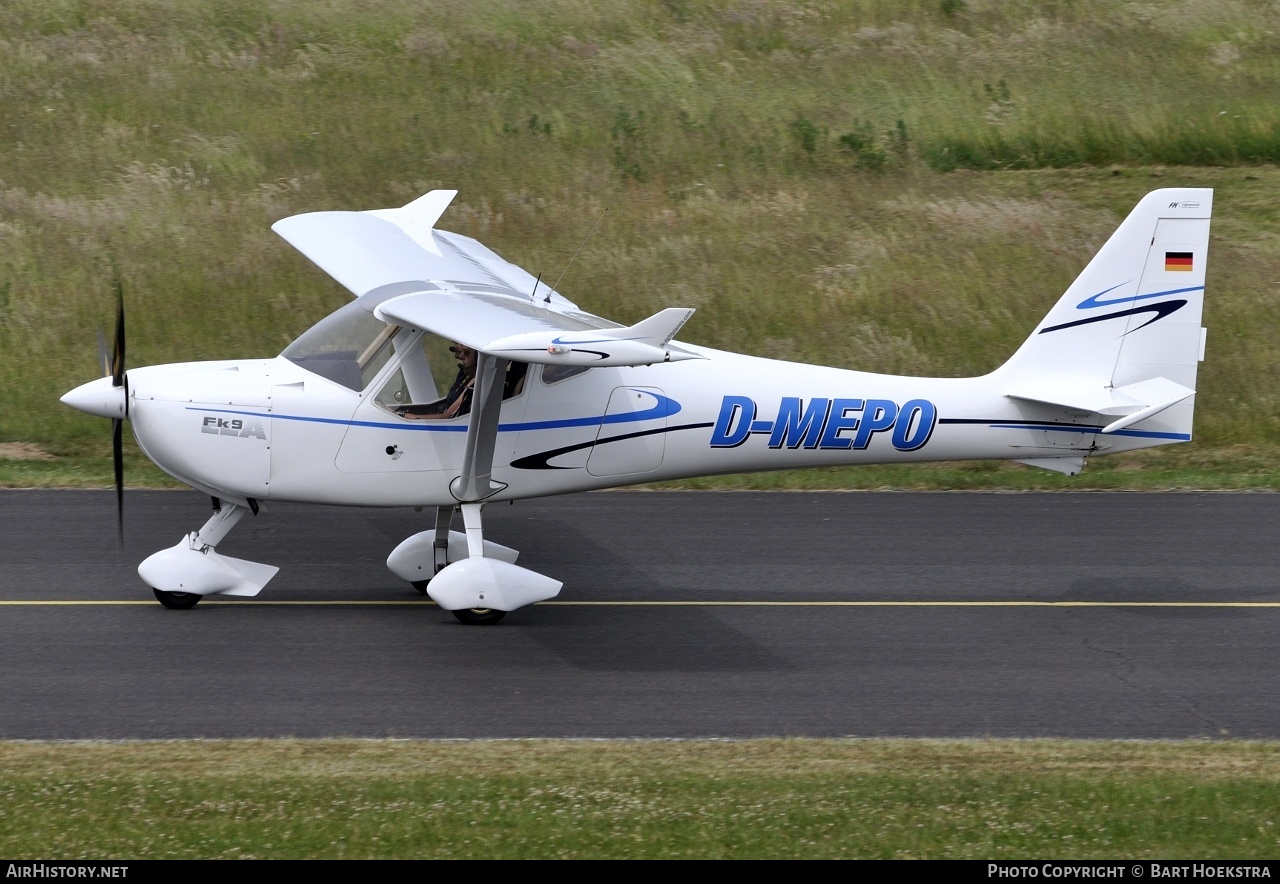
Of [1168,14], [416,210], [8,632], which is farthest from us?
[1168,14]

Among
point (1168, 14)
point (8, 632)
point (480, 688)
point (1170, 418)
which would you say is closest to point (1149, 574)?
point (1170, 418)

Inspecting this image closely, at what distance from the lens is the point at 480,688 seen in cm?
913

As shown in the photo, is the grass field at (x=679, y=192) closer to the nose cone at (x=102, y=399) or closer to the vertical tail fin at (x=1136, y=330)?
the nose cone at (x=102, y=399)

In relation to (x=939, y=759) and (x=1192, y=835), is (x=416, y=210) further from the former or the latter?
(x=1192, y=835)

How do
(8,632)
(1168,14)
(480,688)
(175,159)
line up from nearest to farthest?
(480,688)
(8,632)
(175,159)
(1168,14)

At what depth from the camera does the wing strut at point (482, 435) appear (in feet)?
33.0

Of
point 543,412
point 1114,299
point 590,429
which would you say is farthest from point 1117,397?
point 543,412

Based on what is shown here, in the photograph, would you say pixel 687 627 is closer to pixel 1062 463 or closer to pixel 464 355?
pixel 464 355

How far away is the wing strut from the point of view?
33.0 ft

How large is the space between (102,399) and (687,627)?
438cm

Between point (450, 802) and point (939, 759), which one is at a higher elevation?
point (939, 759)

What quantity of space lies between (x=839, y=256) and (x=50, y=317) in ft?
37.3

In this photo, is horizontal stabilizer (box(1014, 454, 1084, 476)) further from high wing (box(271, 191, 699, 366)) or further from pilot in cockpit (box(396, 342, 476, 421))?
pilot in cockpit (box(396, 342, 476, 421))

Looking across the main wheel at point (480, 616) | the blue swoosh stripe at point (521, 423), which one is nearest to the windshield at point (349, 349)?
the blue swoosh stripe at point (521, 423)
